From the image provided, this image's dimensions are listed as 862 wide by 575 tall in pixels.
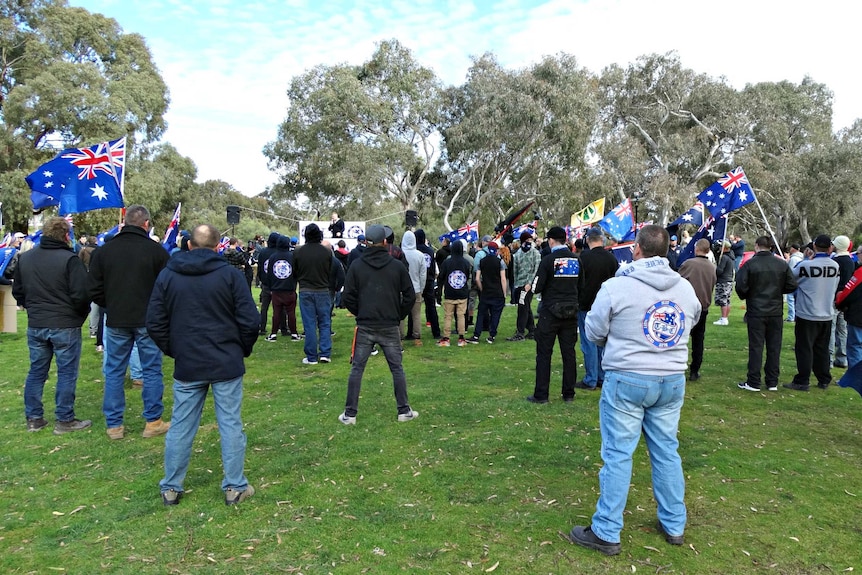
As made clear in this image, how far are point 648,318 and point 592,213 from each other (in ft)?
47.5

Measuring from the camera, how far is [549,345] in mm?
6836

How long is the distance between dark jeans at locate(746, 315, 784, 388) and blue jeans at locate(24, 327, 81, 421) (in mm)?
8232

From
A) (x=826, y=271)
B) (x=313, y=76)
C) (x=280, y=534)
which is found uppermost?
(x=313, y=76)

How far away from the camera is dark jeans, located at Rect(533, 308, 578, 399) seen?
6.82 m

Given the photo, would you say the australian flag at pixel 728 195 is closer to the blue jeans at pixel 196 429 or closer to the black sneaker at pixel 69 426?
the blue jeans at pixel 196 429

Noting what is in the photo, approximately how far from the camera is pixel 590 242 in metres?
7.21

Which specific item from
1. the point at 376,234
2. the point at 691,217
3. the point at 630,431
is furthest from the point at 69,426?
the point at 691,217

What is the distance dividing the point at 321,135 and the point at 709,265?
2938cm

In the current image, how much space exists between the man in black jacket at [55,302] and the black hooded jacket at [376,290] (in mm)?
2676

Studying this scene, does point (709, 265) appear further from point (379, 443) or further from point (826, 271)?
point (379, 443)

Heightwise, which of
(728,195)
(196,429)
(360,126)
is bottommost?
(196,429)

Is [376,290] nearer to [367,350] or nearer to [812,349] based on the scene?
[367,350]

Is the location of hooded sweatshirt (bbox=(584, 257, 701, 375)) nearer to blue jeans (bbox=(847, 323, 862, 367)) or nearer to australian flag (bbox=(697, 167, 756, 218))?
blue jeans (bbox=(847, 323, 862, 367))

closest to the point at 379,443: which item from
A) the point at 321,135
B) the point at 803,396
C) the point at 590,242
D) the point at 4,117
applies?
the point at 590,242
